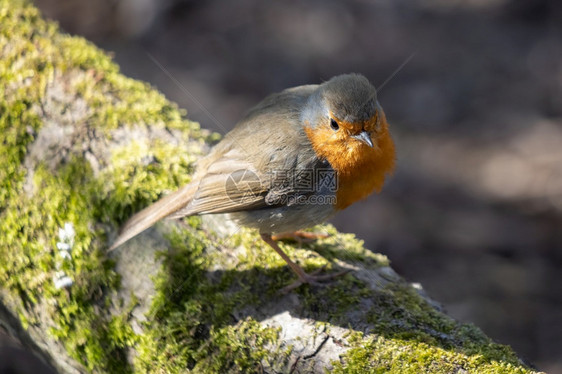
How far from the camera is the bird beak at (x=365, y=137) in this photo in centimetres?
318

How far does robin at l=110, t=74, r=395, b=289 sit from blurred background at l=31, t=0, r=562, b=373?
92.2 inches

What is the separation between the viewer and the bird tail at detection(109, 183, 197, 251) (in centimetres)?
318

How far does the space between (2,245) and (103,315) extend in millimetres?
802

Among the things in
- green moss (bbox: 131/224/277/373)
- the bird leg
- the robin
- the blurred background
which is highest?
the blurred background

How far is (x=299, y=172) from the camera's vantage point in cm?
330

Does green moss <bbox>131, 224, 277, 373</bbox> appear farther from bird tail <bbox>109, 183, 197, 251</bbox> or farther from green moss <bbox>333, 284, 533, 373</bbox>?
green moss <bbox>333, 284, 533, 373</bbox>

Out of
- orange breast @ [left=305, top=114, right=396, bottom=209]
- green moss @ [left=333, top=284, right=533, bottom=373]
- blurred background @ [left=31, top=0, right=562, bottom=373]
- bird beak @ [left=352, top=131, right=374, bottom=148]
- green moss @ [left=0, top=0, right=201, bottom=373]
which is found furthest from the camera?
blurred background @ [left=31, top=0, right=562, bottom=373]

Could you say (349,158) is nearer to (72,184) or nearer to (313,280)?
(313,280)

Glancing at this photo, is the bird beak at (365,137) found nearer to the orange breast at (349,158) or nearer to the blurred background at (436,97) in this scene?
the orange breast at (349,158)

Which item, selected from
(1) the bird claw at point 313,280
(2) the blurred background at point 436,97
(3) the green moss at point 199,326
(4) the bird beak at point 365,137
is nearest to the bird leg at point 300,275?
(1) the bird claw at point 313,280

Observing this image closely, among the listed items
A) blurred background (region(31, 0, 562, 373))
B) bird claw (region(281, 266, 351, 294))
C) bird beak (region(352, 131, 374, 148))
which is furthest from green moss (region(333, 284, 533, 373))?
blurred background (region(31, 0, 562, 373))

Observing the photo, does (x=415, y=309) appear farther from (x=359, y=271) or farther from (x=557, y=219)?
(x=557, y=219)

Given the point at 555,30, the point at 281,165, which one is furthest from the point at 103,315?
the point at 555,30

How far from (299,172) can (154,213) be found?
909 millimetres
